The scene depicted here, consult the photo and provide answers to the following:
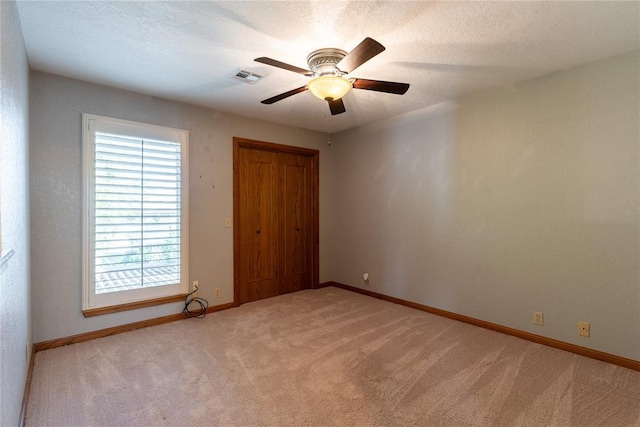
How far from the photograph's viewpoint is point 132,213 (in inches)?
121

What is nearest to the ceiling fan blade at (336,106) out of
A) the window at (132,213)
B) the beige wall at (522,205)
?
the beige wall at (522,205)

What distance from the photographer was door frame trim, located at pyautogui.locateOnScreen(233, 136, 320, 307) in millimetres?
3902

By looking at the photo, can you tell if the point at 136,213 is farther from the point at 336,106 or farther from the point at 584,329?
the point at 584,329

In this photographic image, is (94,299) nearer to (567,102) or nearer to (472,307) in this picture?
(472,307)

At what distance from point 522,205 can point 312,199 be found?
278 cm

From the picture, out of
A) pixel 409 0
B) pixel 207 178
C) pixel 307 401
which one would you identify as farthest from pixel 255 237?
pixel 409 0

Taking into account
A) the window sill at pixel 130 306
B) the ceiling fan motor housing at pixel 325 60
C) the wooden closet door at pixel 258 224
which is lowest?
the window sill at pixel 130 306

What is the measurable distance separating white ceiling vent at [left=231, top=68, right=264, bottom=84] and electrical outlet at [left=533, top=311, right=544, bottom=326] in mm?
3326

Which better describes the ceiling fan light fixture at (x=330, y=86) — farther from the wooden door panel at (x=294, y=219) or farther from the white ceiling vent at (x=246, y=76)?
the wooden door panel at (x=294, y=219)

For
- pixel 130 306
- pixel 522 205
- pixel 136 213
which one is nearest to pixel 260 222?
pixel 136 213

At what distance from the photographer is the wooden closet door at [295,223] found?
14.9 feet

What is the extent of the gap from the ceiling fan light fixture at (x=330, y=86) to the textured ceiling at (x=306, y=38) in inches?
11.1

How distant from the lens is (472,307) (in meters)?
3.29

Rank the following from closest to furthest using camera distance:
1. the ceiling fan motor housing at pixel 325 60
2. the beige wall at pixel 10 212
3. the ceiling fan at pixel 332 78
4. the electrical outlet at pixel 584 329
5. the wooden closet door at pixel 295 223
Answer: the beige wall at pixel 10 212, the ceiling fan at pixel 332 78, the ceiling fan motor housing at pixel 325 60, the electrical outlet at pixel 584 329, the wooden closet door at pixel 295 223
